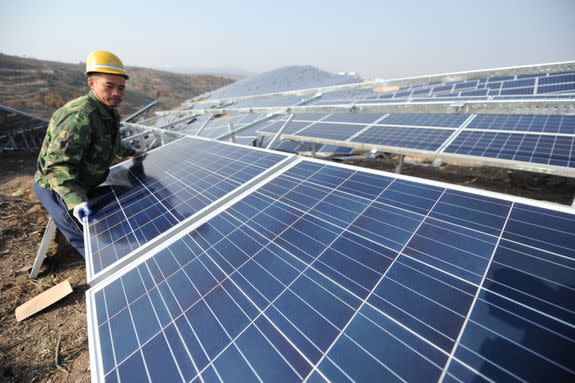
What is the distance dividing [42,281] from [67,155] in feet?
15.5

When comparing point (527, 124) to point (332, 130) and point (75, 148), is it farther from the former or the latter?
point (75, 148)

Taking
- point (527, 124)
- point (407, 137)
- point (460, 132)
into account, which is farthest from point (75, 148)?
point (527, 124)

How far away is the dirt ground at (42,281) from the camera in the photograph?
440 centimetres

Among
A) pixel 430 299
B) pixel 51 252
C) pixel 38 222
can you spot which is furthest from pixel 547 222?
pixel 38 222

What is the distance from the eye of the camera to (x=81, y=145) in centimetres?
387

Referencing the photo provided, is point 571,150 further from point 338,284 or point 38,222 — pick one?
point 38,222

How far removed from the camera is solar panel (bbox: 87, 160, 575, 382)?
1.50 metres

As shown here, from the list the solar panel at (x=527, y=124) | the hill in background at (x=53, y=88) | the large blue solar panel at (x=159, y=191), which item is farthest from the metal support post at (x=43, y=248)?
the hill in background at (x=53, y=88)

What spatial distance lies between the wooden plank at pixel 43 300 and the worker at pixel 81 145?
1.81 metres

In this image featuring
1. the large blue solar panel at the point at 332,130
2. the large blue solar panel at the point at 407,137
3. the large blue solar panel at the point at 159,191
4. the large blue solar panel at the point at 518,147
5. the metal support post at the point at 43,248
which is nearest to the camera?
the large blue solar panel at the point at 159,191

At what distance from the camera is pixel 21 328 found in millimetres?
5031

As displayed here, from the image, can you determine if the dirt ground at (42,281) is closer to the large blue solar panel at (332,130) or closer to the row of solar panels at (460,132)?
the row of solar panels at (460,132)

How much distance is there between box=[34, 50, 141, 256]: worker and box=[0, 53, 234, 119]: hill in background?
1144 inches

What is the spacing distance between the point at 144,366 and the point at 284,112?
6182 millimetres
